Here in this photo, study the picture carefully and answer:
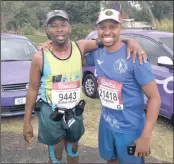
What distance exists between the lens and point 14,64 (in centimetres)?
595

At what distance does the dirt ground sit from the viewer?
13.1 feet

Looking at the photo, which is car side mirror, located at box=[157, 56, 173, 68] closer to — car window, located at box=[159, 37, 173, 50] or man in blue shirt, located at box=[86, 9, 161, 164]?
car window, located at box=[159, 37, 173, 50]

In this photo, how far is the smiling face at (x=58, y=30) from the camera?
275 centimetres

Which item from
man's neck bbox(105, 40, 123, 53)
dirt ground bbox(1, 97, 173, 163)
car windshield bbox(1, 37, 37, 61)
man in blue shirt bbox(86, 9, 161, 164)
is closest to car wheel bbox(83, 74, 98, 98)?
dirt ground bbox(1, 97, 173, 163)

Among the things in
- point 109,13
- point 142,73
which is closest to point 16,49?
point 109,13

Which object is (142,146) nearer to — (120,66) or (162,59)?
(120,66)

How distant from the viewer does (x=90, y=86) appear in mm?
A: 6699

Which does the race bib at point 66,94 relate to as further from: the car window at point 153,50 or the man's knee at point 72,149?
the car window at point 153,50

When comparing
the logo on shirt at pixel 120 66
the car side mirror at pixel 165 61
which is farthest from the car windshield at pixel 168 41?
the logo on shirt at pixel 120 66

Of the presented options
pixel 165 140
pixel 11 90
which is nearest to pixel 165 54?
pixel 165 140

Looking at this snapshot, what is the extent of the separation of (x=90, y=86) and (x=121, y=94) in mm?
4195

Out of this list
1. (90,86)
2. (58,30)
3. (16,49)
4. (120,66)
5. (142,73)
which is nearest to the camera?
(142,73)

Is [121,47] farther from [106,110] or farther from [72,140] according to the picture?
[72,140]

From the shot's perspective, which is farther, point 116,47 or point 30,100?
point 30,100
